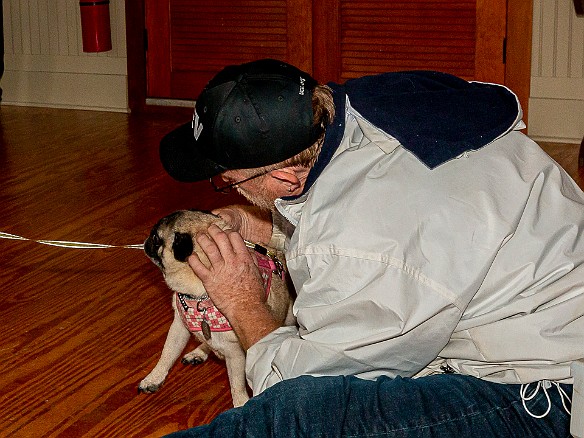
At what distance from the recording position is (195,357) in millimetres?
2699

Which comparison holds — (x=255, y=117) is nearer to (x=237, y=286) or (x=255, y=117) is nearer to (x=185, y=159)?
(x=185, y=159)

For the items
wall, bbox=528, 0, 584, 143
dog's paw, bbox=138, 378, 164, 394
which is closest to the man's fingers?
dog's paw, bbox=138, 378, 164, 394

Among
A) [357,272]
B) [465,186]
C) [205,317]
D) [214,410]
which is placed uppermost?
[465,186]

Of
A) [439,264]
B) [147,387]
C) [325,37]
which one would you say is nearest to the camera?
[439,264]

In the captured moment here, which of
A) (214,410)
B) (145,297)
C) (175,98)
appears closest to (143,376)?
(214,410)

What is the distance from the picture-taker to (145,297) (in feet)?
10.2

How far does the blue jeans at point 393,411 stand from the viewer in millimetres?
1595

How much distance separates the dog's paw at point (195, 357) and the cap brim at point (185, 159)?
888 millimetres

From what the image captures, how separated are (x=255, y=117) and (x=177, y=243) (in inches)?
22.9

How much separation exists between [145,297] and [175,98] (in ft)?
9.98

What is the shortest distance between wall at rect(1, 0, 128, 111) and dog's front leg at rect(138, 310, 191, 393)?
370 cm

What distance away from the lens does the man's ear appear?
5.85 ft

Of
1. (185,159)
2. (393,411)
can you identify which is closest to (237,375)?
(185,159)

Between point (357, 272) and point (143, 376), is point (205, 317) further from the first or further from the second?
point (357, 272)
